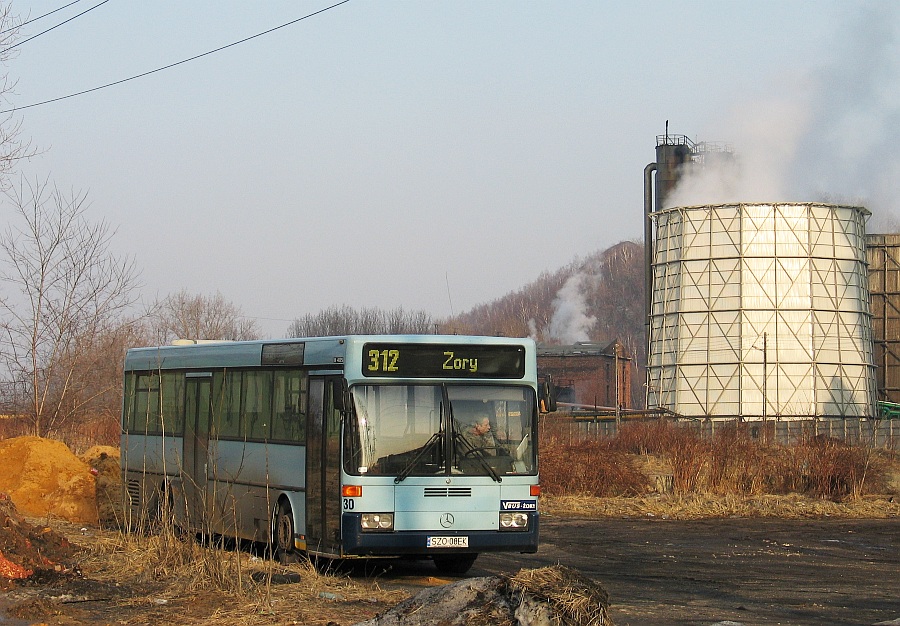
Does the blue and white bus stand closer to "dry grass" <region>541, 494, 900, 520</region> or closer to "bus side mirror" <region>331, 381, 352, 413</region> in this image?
"bus side mirror" <region>331, 381, 352, 413</region>

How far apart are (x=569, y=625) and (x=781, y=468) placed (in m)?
21.0

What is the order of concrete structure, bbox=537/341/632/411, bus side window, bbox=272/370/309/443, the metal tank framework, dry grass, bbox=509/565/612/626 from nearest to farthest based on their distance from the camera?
dry grass, bbox=509/565/612/626 → bus side window, bbox=272/370/309/443 → the metal tank framework → concrete structure, bbox=537/341/632/411

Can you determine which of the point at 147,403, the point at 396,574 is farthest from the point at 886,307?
the point at 396,574

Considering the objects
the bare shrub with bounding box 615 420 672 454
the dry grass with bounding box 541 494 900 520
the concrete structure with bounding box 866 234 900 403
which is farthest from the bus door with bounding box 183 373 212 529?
the concrete structure with bounding box 866 234 900 403

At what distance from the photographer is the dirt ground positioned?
36.0 ft

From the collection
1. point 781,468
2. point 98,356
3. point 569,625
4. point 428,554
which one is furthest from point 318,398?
point 98,356

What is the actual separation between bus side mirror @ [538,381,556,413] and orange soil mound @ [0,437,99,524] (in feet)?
36.4

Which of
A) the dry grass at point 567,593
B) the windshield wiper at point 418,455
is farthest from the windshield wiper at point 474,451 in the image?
the dry grass at point 567,593

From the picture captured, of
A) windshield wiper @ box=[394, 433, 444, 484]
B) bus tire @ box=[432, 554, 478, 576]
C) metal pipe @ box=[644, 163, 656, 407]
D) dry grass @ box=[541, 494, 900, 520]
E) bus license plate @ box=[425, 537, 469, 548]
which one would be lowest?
dry grass @ box=[541, 494, 900, 520]

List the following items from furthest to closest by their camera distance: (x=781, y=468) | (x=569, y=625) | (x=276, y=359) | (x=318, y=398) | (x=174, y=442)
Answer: (x=781, y=468), (x=174, y=442), (x=276, y=359), (x=318, y=398), (x=569, y=625)

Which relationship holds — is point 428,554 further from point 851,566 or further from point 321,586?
point 851,566

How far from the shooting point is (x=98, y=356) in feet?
110

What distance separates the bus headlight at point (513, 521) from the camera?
13750 millimetres

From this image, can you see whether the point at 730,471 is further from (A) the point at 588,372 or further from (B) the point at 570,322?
(B) the point at 570,322
